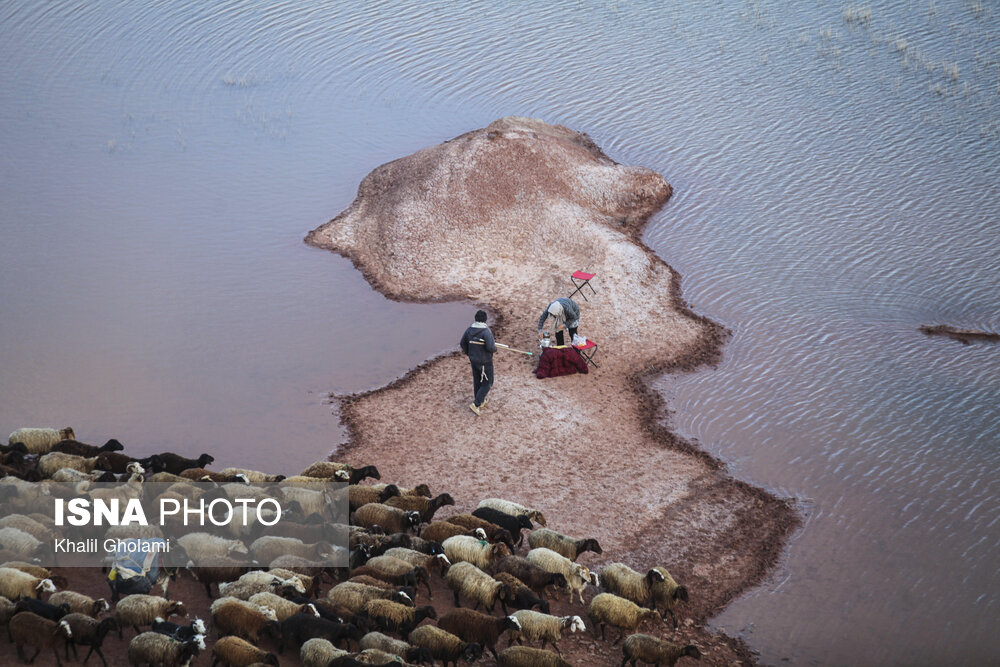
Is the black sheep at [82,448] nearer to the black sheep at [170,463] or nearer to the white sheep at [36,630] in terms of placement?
the black sheep at [170,463]

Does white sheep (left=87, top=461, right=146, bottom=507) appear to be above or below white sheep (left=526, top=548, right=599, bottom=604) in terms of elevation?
above

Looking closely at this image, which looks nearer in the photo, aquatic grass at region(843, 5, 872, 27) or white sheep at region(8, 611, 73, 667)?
white sheep at region(8, 611, 73, 667)

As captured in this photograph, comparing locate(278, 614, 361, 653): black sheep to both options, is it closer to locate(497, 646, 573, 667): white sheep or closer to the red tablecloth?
locate(497, 646, 573, 667): white sheep

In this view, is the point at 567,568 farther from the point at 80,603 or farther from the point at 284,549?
the point at 80,603

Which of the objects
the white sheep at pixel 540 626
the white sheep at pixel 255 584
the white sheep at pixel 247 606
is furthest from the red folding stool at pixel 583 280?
the white sheep at pixel 247 606

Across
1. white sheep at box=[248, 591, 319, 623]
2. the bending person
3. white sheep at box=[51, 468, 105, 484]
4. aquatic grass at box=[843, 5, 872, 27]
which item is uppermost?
aquatic grass at box=[843, 5, 872, 27]

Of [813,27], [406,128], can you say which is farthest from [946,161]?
[406,128]

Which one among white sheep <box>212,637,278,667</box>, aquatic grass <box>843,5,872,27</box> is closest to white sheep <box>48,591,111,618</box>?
white sheep <box>212,637,278,667</box>
